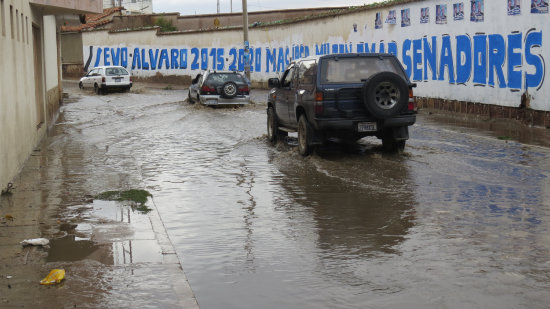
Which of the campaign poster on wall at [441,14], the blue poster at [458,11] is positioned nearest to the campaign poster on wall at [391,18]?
the campaign poster on wall at [441,14]

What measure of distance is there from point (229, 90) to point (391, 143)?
14379mm

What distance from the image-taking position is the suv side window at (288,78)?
15.7 metres

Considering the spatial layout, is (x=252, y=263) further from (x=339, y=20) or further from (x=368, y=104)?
(x=339, y=20)

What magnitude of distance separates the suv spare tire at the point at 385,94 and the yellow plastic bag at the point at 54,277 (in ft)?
25.6

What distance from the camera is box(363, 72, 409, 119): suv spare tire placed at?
13.2 m

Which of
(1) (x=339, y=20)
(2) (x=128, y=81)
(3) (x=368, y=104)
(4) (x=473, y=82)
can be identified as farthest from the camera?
(2) (x=128, y=81)

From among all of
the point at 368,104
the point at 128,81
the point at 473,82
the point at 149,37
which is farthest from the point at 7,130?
the point at 149,37

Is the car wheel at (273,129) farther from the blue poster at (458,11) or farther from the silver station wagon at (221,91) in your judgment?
the silver station wagon at (221,91)

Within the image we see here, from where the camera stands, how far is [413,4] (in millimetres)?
26578

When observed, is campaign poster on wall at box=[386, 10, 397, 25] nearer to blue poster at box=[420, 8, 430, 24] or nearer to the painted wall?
the painted wall

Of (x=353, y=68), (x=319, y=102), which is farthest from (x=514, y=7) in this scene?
(x=319, y=102)

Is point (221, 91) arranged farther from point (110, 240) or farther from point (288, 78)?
point (110, 240)

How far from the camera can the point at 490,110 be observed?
846 inches

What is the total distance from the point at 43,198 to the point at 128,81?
31.3m
